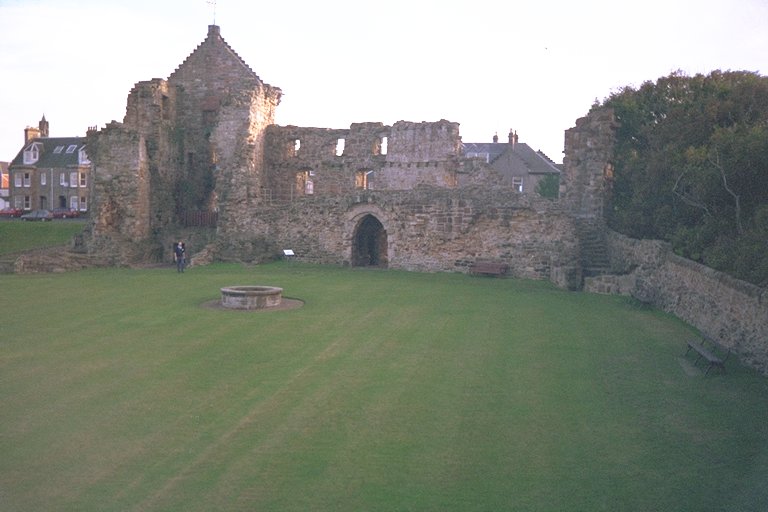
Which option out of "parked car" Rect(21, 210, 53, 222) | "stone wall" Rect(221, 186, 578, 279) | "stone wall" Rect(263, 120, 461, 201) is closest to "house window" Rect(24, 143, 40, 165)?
"parked car" Rect(21, 210, 53, 222)

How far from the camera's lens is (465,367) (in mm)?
12102

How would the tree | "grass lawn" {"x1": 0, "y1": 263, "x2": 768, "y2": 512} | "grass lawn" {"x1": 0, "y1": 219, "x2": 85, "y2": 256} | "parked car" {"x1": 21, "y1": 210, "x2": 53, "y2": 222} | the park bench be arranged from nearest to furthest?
"grass lawn" {"x1": 0, "y1": 263, "x2": 768, "y2": 512}
the park bench
"grass lawn" {"x1": 0, "y1": 219, "x2": 85, "y2": 256}
the tree
"parked car" {"x1": 21, "y1": 210, "x2": 53, "y2": 222}

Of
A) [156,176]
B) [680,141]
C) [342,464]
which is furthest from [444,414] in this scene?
[156,176]

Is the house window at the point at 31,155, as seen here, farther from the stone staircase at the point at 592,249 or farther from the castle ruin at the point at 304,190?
the stone staircase at the point at 592,249

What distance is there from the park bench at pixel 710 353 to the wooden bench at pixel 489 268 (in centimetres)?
1164

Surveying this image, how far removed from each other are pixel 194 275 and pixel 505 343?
14.4 meters

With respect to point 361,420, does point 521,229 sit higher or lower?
higher

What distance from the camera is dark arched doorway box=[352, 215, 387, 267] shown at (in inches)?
1185

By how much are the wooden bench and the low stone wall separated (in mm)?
3881

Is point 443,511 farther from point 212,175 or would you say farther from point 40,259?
point 212,175

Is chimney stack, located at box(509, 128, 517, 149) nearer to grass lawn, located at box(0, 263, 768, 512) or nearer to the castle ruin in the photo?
the castle ruin

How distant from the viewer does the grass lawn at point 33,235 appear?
36.7m

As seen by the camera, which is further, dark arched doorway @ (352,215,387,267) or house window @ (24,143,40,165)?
house window @ (24,143,40,165)

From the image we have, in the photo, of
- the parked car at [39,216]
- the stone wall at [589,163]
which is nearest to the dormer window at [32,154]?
the parked car at [39,216]
